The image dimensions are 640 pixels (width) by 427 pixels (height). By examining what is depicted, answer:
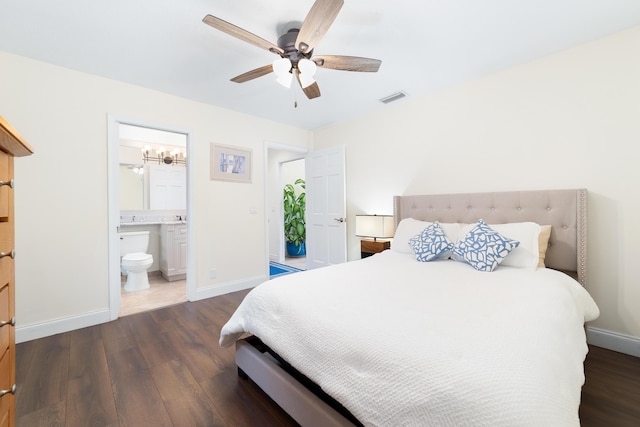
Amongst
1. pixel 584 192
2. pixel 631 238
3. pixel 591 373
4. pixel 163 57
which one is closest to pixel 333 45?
pixel 163 57

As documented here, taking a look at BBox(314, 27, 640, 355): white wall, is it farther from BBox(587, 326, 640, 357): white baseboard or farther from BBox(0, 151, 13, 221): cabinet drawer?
BBox(0, 151, 13, 221): cabinet drawer

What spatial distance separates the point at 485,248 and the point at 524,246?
12.0 inches

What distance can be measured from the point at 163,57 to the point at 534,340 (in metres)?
3.10

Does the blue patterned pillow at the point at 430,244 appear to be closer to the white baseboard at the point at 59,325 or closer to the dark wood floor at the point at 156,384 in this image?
the dark wood floor at the point at 156,384

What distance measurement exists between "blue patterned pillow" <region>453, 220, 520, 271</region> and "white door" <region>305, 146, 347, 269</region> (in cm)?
200

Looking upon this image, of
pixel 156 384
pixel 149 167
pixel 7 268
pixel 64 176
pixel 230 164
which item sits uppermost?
pixel 149 167

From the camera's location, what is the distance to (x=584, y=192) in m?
2.10

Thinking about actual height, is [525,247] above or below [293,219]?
below

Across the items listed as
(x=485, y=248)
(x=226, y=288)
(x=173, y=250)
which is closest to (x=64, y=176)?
(x=173, y=250)

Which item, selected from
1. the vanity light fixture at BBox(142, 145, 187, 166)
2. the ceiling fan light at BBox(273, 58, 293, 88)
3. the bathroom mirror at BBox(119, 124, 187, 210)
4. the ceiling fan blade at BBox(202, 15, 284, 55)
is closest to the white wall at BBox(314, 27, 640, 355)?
the ceiling fan light at BBox(273, 58, 293, 88)

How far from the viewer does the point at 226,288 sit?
3.51m

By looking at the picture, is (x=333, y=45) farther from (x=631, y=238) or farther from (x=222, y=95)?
Answer: (x=631, y=238)

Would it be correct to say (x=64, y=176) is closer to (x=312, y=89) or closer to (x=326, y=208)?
(x=312, y=89)

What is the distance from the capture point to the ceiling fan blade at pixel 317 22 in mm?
1419
